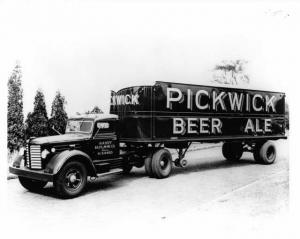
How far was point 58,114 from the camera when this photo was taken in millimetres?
10266

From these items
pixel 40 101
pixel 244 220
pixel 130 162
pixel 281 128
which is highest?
pixel 40 101

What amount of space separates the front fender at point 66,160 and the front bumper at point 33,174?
0.12 metres

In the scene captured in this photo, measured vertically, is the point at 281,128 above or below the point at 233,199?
above

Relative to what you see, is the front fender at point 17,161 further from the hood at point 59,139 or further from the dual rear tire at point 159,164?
the dual rear tire at point 159,164

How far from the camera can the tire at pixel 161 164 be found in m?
10.4

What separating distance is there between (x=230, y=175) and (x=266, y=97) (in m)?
4.03

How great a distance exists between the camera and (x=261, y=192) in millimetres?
8102

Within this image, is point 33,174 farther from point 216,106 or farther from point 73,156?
point 216,106

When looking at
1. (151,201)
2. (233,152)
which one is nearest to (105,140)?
(151,201)

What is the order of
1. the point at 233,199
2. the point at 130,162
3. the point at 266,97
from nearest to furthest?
1. the point at 233,199
2. the point at 130,162
3. the point at 266,97

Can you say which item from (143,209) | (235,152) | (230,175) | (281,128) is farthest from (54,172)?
(281,128)

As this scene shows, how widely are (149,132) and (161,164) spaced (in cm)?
114

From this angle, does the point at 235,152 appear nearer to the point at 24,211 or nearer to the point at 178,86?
the point at 178,86

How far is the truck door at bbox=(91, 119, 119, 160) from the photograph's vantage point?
9.27 m
